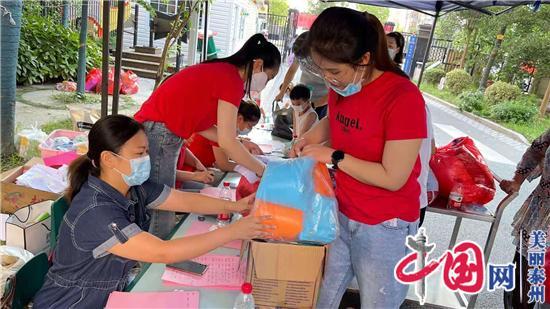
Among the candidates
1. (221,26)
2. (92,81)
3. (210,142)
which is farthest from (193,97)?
(221,26)

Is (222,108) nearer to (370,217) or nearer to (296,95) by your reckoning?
(370,217)

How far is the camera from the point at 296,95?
3215 mm

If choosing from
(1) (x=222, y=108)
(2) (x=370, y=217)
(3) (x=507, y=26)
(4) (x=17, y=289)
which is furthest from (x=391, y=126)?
(3) (x=507, y=26)

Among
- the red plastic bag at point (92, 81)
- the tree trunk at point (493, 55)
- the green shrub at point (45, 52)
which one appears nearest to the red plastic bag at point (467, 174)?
the red plastic bag at point (92, 81)

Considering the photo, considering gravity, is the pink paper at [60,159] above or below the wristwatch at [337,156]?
below

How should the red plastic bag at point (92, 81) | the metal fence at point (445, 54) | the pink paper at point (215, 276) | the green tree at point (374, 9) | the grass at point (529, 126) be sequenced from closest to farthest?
the pink paper at point (215, 276) < the green tree at point (374, 9) < the red plastic bag at point (92, 81) < the grass at point (529, 126) < the metal fence at point (445, 54)

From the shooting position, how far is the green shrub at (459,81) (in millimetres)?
12445

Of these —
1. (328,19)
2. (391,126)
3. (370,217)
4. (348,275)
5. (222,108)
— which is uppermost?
(328,19)

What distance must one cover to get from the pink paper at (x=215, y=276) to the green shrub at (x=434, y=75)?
1436cm

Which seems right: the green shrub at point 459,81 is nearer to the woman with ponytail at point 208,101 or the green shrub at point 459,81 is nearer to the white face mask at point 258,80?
the white face mask at point 258,80

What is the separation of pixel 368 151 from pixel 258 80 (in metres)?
0.91

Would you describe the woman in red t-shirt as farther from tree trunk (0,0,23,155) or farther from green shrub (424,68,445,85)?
green shrub (424,68,445,85)

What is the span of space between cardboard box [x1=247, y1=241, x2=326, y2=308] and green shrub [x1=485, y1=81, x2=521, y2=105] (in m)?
10.6

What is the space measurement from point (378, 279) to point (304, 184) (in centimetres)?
38
